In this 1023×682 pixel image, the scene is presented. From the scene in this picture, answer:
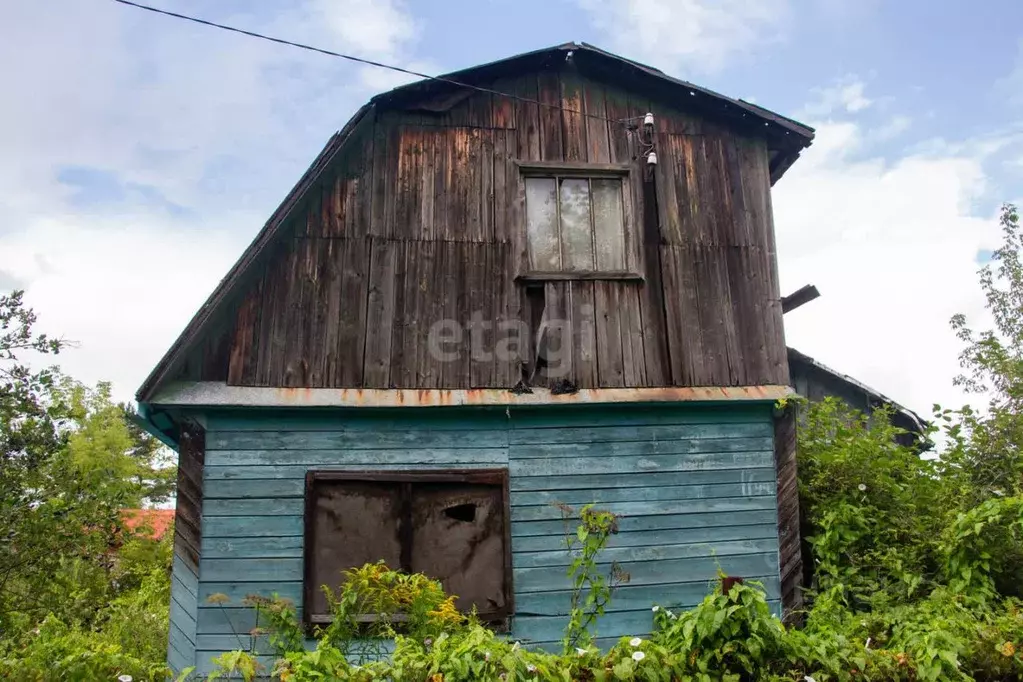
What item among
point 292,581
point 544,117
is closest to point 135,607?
point 292,581

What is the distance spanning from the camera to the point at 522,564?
23.6 ft

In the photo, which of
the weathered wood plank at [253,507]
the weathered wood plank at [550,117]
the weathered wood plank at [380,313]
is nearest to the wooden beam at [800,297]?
the weathered wood plank at [550,117]

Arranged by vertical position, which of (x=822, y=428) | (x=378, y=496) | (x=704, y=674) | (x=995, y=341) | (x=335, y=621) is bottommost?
(x=704, y=674)

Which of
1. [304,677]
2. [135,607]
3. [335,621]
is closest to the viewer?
[304,677]

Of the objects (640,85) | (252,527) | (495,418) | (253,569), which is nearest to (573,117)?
(640,85)

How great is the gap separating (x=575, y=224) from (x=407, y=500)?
321cm

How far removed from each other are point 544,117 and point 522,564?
451 centimetres

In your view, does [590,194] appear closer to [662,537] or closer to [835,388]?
[662,537]

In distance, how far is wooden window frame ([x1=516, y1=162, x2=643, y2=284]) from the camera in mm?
7898

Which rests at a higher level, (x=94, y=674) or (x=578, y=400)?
(x=578, y=400)

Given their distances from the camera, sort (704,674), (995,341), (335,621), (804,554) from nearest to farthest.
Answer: (704,674) < (335,621) < (804,554) < (995,341)

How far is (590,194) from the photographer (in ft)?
27.3

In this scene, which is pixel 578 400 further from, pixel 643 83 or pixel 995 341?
pixel 995 341

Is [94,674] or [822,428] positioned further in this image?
[822,428]
